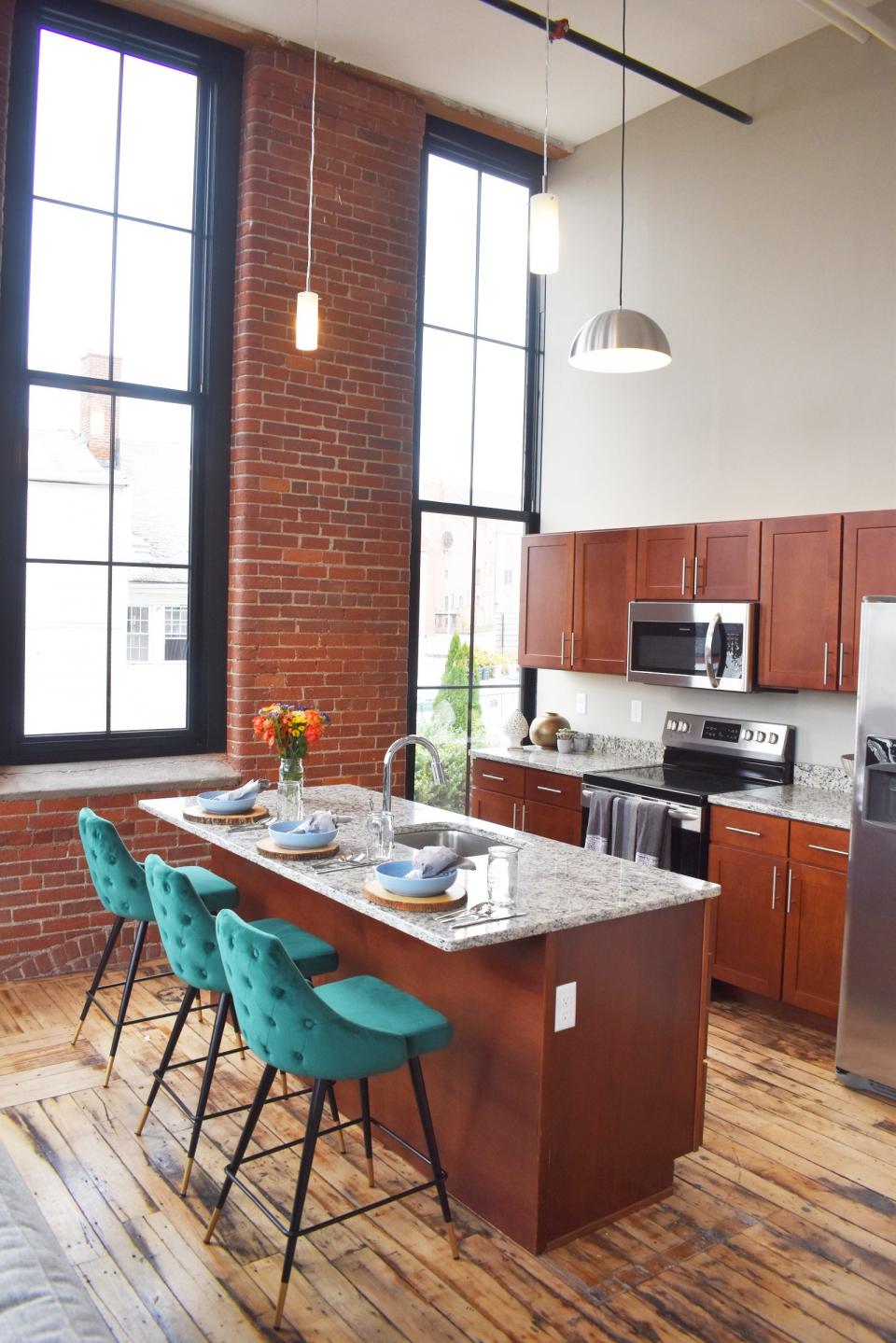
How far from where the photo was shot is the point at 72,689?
15.6ft

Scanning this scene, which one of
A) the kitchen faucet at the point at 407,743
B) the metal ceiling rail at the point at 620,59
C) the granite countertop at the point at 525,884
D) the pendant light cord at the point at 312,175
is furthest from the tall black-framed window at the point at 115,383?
the kitchen faucet at the point at 407,743

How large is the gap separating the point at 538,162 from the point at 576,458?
1.86 m

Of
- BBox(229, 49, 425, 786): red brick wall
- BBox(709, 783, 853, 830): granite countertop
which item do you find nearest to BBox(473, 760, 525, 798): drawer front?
BBox(229, 49, 425, 786): red brick wall

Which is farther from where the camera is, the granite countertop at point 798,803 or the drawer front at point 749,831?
the drawer front at point 749,831

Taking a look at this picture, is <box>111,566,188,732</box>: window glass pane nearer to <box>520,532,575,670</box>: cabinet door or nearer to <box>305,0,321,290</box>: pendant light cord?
<box>305,0,321,290</box>: pendant light cord

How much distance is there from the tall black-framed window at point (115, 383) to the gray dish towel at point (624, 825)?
6.52 feet

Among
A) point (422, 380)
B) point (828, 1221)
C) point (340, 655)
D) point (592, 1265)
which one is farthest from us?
point (422, 380)

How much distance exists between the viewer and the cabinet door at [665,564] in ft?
15.7

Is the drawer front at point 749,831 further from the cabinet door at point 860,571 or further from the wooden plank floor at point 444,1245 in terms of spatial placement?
the wooden plank floor at point 444,1245

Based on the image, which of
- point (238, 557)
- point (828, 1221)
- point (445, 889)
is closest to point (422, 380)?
point (238, 557)

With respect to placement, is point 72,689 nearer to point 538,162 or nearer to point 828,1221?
point 828,1221

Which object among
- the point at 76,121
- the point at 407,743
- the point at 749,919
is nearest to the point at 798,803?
the point at 749,919

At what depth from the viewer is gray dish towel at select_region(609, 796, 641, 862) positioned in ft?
14.9

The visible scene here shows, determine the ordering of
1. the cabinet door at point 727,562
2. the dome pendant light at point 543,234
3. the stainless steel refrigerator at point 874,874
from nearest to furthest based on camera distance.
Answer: the dome pendant light at point 543,234 → the stainless steel refrigerator at point 874,874 → the cabinet door at point 727,562
